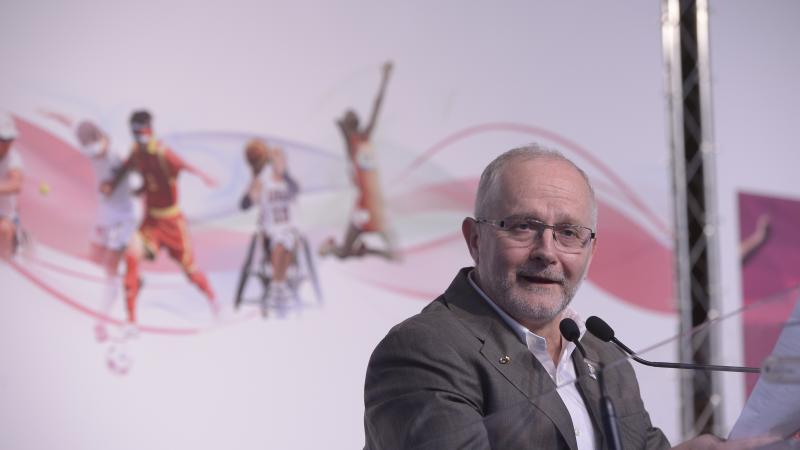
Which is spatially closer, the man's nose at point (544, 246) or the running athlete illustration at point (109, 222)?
the man's nose at point (544, 246)

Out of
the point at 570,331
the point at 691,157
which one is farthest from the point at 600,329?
the point at 691,157

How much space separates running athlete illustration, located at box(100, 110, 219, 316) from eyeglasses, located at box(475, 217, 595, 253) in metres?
1.44

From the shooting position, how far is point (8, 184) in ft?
8.78

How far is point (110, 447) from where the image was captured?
2.78m

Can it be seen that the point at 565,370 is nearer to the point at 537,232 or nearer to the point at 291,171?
the point at 537,232

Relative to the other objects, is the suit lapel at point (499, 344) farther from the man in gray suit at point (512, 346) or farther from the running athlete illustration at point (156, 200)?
the running athlete illustration at point (156, 200)

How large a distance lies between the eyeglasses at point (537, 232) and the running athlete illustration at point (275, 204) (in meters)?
1.44

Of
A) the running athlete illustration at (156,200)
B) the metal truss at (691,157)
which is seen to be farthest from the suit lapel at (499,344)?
the metal truss at (691,157)

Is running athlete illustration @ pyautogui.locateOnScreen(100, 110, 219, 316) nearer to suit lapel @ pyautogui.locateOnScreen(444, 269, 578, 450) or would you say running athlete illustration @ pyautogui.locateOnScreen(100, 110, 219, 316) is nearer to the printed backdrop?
the printed backdrop

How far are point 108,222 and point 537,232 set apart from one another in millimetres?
1560

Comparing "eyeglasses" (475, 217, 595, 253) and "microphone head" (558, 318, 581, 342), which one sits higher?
"eyeglasses" (475, 217, 595, 253)

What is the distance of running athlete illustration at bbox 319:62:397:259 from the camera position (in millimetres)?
3252

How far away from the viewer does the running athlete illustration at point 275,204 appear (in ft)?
10.1

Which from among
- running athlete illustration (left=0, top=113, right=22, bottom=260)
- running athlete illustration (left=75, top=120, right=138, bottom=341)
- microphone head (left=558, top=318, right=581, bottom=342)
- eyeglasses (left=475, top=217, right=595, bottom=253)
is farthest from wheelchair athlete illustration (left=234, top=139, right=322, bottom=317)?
microphone head (left=558, top=318, right=581, bottom=342)
